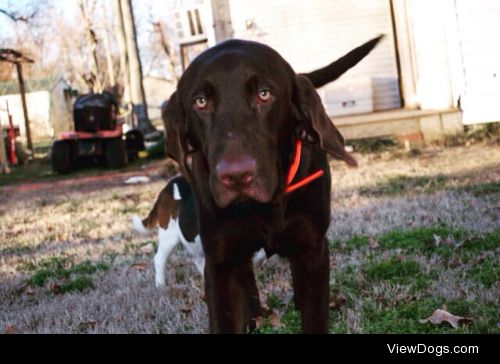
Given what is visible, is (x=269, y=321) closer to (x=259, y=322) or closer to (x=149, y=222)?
(x=259, y=322)

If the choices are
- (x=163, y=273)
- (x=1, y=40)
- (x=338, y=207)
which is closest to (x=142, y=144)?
(x=1, y=40)

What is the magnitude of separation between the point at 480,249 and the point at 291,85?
2176 millimetres

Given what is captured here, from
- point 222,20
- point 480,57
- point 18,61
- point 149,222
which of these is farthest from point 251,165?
point 18,61

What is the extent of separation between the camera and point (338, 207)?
248 inches

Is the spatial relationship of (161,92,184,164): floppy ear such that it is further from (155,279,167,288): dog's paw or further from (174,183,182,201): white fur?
(174,183,182,201): white fur

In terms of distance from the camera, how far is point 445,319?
3018 millimetres

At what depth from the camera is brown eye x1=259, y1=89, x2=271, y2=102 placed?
236cm

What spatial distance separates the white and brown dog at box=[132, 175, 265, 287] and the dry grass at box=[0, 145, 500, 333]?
14 centimetres

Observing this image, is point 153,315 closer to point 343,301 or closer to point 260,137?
point 343,301

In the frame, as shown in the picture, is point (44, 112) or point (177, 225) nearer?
point (177, 225)

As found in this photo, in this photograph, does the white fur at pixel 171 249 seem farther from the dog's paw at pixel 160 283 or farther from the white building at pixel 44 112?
the white building at pixel 44 112

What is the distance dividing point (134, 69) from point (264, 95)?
18.7m

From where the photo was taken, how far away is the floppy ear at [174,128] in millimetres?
2637

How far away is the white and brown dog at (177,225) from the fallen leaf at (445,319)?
1234 mm
